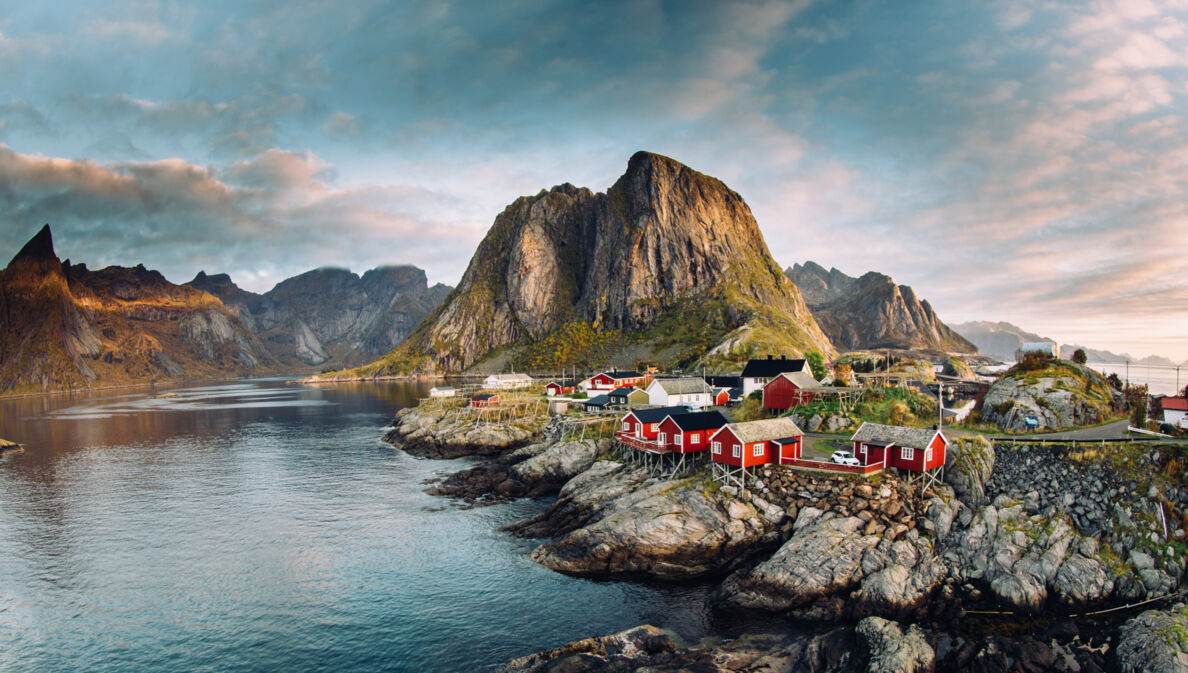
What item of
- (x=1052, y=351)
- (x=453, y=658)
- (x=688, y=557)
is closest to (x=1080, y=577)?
(x=688, y=557)

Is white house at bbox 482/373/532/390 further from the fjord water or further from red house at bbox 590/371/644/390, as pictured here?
the fjord water

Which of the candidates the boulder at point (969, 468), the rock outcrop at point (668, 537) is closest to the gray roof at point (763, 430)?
the rock outcrop at point (668, 537)

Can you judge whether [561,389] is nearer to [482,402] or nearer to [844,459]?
[482,402]

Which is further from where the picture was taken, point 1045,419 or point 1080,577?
point 1045,419

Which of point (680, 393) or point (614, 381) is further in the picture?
point (614, 381)

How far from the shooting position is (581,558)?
41094mm

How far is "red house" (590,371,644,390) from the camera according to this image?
113 m

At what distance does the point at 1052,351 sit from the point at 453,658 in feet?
434

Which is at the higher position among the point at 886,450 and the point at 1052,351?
the point at 1052,351

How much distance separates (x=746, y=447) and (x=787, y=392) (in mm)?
26543

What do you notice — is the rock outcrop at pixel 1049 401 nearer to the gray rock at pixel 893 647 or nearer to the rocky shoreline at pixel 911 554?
the rocky shoreline at pixel 911 554

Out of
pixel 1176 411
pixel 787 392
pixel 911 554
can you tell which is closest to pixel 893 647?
pixel 911 554

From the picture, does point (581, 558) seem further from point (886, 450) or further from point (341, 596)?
point (886, 450)

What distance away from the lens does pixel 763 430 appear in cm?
4803
